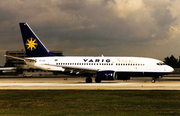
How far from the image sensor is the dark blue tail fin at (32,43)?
5219cm

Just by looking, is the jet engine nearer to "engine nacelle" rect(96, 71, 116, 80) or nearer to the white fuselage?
"engine nacelle" rect(96, 71, 116, 80)

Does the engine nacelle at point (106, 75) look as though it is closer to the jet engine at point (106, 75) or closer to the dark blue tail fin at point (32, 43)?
the jet engine at point (106, 75)

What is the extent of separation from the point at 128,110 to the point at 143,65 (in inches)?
1194

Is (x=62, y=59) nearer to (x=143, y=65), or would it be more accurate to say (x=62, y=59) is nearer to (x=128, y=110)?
(x=143, y=65)

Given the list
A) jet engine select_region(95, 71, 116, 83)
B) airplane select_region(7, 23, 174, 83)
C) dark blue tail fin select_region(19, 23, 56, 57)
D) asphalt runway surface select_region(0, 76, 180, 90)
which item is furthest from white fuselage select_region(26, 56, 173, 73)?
asphalt runway surface select_region(0, 76, 180, 90)

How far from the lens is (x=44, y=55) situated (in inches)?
2046

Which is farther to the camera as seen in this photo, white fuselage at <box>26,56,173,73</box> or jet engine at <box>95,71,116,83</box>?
white fuselage at <box>26,56,173,73</box>

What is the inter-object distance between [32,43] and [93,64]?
12.2 m

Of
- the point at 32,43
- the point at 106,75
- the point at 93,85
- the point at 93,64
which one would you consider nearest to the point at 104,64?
the point at 93,64

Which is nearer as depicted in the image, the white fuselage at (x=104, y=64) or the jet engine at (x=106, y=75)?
the jet engine at (x=106, y=75)

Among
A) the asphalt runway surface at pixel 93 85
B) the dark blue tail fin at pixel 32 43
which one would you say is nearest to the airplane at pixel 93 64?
the dark blue tail fin at pixel 32 43

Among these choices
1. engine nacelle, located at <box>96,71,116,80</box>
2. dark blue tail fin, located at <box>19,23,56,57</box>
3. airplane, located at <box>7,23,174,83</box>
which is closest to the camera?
engine nacelle, located at <box>96,71,116,80</box>

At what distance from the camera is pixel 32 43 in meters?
52.5

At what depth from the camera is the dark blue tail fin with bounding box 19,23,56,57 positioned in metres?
52.2
